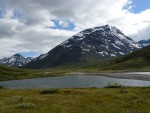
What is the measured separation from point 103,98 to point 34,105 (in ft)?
31.0

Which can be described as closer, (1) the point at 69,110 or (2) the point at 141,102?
(1) the point at 69,110

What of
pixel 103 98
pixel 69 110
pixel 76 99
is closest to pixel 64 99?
pixel 76 99

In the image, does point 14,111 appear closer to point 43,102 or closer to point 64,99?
point 43,102

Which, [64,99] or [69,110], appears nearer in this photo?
[69,110]

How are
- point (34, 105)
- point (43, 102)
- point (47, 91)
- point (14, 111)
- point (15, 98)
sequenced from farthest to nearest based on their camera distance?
point (47, 91) → point (15, 98) → point (43, 102) → point (34, 105) → point (14, 111)

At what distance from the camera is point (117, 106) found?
105ft

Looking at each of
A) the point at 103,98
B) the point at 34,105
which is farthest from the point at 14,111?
the point at 103,98

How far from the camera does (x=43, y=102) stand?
117 ft

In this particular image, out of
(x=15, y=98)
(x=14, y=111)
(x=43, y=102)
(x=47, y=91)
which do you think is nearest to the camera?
(x=14, y=111)

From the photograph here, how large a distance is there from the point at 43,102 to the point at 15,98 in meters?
5.75

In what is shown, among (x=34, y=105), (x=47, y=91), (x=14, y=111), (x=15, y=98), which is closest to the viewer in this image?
(x=14, y=111)

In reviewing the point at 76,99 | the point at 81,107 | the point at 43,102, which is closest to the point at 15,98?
the point at 43,102

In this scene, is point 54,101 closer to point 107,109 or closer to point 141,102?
point 107,109

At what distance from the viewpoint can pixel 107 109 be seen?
30734 mm
